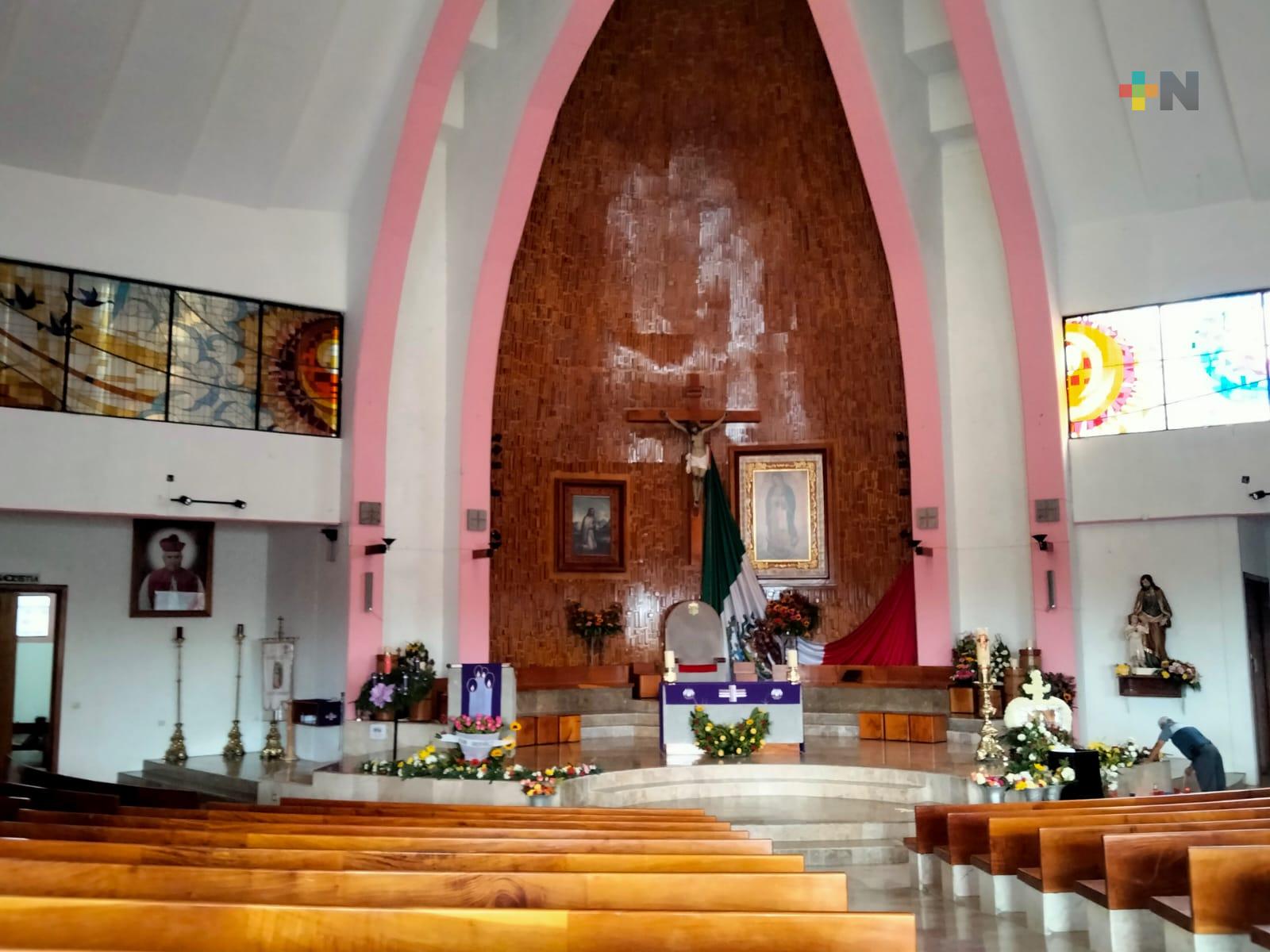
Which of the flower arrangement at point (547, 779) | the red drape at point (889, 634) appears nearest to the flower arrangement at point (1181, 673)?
the red drape at point (889, 634)

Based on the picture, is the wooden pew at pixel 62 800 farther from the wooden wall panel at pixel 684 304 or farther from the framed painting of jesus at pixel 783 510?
the framed painting of jesus at pixel 783 510

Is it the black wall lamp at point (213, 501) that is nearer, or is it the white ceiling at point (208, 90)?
the white ceiling at point (208, 90)

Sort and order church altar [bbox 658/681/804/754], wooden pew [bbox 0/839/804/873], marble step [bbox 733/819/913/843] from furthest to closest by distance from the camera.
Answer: church altar [bbox 658/681/804/754] → marble step [bbox 733/819/913/843] → wooden pew [bbox 0/839/804/873]

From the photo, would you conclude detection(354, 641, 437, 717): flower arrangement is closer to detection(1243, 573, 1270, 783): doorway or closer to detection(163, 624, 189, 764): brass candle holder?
detection(163, 624, 189, 764): brass candle holder

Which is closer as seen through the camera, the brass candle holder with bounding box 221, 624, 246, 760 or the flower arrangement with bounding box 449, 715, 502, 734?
the flower arrangement with bounding box 449, 715, 502, 734

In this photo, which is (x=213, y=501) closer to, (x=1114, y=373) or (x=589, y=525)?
(x=589, y=525)

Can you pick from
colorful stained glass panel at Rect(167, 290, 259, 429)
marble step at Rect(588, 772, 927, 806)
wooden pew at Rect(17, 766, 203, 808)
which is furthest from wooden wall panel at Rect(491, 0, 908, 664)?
wooden pew at Rect(17, 766, 203, 808)

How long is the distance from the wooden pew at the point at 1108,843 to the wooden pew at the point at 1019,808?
959 mm

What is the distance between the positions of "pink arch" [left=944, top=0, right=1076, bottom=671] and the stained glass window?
469 millimetres

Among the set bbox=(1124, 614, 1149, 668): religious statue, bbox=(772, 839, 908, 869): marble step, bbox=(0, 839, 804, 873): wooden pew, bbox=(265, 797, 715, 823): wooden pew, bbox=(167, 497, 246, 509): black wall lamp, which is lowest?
bbox=(772, 839, 908, 869): marble step

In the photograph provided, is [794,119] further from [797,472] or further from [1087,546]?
[1087,546]

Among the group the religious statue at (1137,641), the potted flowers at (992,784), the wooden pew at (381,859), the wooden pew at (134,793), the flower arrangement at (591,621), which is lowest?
the potted flowers at (992,784)

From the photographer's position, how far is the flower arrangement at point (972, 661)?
13.6 metres

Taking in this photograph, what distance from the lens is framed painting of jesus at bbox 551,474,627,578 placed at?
51.1ft
